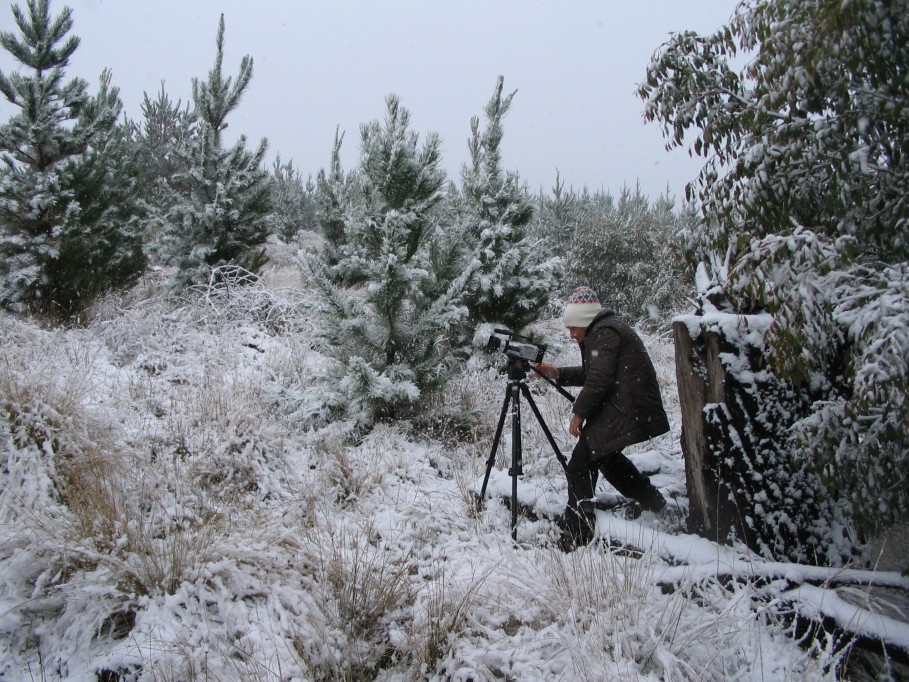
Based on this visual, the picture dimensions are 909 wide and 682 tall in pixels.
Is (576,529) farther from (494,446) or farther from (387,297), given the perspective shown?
(387,297)

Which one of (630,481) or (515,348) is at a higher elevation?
(515,348)

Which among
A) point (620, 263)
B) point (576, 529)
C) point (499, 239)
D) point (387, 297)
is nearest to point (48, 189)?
point (387, 297)

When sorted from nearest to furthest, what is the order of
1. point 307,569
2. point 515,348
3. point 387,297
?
point 307,569
point 515,348
point 387,297

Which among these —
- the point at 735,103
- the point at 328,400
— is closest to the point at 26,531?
the point at 328,400

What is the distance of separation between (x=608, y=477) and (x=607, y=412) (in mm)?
544

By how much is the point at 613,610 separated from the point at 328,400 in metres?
3.53

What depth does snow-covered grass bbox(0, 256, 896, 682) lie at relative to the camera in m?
2.21

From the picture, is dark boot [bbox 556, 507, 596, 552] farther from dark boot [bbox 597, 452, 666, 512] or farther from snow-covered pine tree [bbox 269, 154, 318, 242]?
snow-covered pine tree [bbox 269, 154, 318, 242]

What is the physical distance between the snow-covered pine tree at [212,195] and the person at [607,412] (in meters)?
7.30

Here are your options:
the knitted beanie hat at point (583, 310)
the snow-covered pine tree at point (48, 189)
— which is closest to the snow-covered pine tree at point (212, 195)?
the snow-covered pine tree at point (48, 189)

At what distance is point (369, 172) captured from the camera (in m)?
5.29

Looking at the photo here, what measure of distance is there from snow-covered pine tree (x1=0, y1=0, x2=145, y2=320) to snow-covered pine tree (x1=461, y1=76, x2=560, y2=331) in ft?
19.3

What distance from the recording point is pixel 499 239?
8641 millimetres

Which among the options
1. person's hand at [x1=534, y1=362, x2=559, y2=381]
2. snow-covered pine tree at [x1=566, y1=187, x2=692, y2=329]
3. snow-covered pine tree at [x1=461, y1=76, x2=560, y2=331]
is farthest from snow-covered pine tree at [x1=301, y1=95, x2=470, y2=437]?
snow-covered pine tree at [x1=566, y1=187, x2=692, y2=329]
